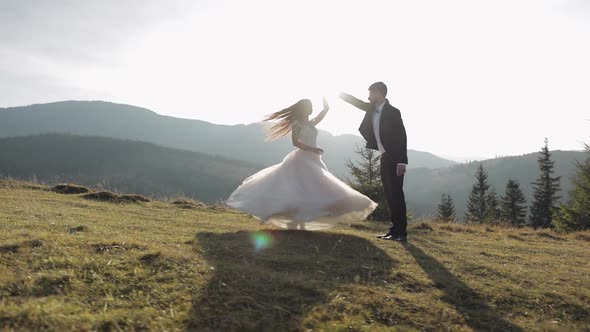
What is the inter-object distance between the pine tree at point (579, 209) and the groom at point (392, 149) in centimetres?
1571

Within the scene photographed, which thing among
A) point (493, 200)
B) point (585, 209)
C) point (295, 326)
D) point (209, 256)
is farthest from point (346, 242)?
point (493, 200)

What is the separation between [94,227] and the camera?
680 cm

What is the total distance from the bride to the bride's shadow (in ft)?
1.40

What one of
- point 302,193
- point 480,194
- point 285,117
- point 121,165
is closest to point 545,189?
point 480,194

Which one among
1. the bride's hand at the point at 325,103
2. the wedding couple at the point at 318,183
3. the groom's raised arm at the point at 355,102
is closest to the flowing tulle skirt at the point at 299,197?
the wedding couple at the point at 318,183

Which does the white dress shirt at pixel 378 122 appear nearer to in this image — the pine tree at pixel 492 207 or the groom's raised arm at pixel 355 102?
the groom's raised arm at pixel 355 102

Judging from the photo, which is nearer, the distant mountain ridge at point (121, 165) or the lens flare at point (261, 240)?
the lens flare at point (261, 240)

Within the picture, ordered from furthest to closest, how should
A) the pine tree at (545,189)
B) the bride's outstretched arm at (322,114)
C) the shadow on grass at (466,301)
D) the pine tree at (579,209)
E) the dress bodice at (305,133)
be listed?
the pine tree at (545,189), the pine tree at (579,209), the bride's outstretched arm at (322,114), the dress bodice at (305,133), the shadow on grass at (466,301)

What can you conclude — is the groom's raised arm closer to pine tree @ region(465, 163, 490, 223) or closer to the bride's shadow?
the bride's shadow

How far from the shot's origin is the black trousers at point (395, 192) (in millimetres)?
7508

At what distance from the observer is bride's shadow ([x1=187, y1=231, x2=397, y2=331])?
348cm

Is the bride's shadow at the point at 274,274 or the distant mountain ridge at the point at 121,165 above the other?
the distant mountain ridge at the point at 121,165

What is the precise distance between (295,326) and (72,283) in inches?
86.0

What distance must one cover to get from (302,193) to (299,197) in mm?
118
